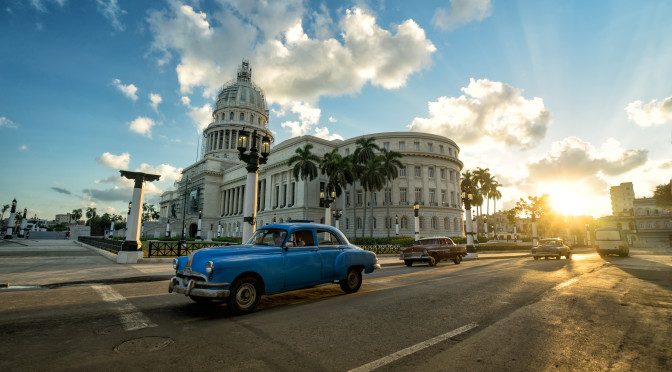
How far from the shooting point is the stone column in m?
14.9

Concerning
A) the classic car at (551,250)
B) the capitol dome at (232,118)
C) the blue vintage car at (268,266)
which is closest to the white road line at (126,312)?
the blue vintage car at (268,266)

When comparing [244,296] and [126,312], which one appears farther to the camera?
[244,296]

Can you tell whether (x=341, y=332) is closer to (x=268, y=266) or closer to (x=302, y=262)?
(x=268, y=266)

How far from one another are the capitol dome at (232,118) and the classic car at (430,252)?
252 ft

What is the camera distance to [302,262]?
6.69 meters

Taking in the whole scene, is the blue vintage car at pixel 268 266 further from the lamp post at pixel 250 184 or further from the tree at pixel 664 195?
the tree at pixel 664 195

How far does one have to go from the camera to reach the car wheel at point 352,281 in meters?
7.90

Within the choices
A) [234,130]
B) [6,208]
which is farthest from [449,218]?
[6,208]

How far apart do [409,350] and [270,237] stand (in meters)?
3.94

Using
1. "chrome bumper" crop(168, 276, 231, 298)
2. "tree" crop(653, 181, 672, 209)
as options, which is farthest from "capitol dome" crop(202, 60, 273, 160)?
"chrome bumper" crop(168, 276, 231, 298)

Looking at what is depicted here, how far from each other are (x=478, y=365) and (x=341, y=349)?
5.26 ft

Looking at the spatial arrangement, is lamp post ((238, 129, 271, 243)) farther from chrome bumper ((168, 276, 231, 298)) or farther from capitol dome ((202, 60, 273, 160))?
capitol dome ((202, 60, 273, 160))

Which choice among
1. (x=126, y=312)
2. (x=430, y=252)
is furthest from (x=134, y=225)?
(x=430, y=252)

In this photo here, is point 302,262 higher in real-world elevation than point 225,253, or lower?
lower
